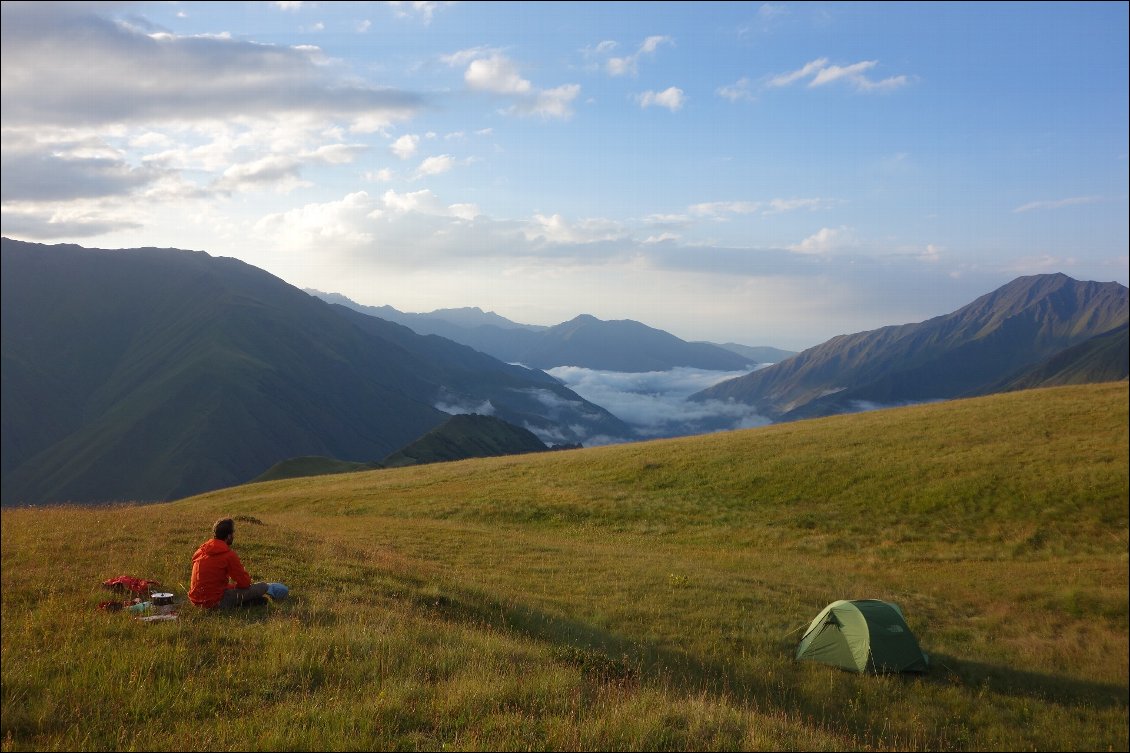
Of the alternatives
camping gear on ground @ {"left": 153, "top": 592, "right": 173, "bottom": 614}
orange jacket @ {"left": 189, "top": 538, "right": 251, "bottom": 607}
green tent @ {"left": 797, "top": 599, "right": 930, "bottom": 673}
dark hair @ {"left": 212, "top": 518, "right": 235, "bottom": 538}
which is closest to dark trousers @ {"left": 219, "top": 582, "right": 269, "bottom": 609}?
orange jacket @ {"left": 189, "top": 538, "right": 251, "bottom": 607}

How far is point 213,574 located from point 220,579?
17cm

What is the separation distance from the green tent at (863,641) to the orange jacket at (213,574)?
1376 centimetres

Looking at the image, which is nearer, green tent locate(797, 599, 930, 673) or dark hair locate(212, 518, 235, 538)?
dark hair locate(212, 518, 235, 538)

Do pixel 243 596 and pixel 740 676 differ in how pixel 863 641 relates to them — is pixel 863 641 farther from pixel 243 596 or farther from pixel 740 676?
pixel 243 596

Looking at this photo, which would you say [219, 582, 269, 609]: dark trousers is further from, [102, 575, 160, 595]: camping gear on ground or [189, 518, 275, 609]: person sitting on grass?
[102, 575, 160, 595]: camping gear on ground

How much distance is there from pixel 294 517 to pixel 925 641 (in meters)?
30.9

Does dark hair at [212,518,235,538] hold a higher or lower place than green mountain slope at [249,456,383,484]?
higher

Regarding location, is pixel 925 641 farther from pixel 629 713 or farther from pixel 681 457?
pixel 681 457

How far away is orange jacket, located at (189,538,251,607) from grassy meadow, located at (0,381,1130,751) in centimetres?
43

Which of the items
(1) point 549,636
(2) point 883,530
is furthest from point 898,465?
(1) point 549,636

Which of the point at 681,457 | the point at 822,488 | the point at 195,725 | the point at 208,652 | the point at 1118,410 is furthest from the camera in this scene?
the point at 681,457

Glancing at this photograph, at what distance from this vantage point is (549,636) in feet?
48.3

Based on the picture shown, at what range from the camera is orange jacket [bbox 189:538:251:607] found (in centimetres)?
1226

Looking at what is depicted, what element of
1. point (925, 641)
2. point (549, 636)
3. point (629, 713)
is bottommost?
point (925, 641)
